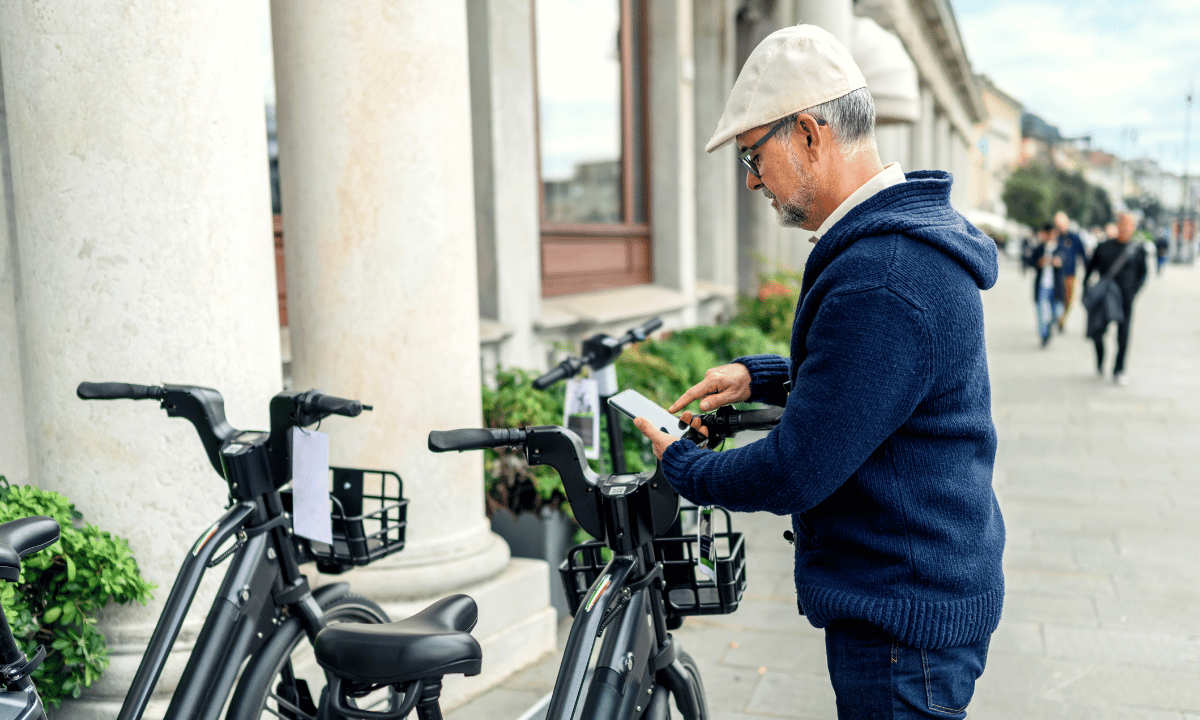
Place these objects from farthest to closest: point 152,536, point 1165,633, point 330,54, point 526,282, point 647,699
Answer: point 526,282, point 1165,633, point 330,54, point 152,536, point 647,699

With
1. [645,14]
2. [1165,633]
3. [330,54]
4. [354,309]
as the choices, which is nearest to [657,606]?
[354,309]

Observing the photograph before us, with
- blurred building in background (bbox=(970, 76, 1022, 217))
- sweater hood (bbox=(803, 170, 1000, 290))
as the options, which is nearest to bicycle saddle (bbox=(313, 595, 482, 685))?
sweater hood (bbox=(803, 170, 1000, 290))

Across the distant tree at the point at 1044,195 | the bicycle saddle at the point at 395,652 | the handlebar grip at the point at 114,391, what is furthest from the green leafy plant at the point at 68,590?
the distant tree at the point at 1044,195

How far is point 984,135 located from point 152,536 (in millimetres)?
109844

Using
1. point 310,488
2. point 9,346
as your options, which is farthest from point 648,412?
point 9,346

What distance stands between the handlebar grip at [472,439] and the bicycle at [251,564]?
416mm

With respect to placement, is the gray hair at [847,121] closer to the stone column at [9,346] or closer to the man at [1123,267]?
the stone column at [9,346]

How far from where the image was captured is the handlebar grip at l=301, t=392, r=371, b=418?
2326mm

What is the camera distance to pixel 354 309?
3648 mm

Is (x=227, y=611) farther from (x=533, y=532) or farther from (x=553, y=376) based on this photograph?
(x=533, y=532)

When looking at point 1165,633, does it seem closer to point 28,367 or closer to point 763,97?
point 763,97

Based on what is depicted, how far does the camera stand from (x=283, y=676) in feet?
8.95

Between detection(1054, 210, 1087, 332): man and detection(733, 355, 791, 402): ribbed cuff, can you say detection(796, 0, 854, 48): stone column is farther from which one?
detection(1054, 210, 1087, 332): man

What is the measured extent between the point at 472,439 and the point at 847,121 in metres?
0.92
